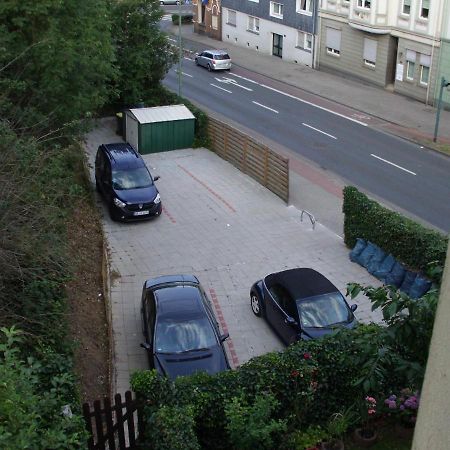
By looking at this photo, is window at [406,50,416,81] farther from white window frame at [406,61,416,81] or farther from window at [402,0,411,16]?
window at [402,0,411,16]

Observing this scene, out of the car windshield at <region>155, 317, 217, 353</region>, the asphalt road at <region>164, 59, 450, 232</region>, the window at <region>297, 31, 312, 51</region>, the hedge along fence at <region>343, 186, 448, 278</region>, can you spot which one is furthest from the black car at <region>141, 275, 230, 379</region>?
the window at <region>297, 31, 312, 51</region>

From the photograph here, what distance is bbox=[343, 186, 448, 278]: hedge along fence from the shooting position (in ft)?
50.9

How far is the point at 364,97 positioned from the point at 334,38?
21.6ft

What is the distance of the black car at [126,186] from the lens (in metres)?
19.9

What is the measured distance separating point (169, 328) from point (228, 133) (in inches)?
517

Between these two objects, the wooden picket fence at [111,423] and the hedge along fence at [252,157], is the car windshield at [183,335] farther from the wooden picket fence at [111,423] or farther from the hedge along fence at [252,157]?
the hedge along fence at [252,157]

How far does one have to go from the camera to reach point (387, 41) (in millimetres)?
36812

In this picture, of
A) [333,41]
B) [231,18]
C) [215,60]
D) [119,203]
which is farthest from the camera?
[231,18]

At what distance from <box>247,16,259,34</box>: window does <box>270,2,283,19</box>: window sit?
1.92 m

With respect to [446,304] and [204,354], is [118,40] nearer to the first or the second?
[204,354]

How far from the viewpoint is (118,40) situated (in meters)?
28.4

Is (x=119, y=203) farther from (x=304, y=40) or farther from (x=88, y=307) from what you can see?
(x=304, y=40)

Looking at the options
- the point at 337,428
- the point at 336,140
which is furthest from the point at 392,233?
the point at 336,140

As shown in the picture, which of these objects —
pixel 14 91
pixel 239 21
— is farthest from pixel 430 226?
pixel 239 21
